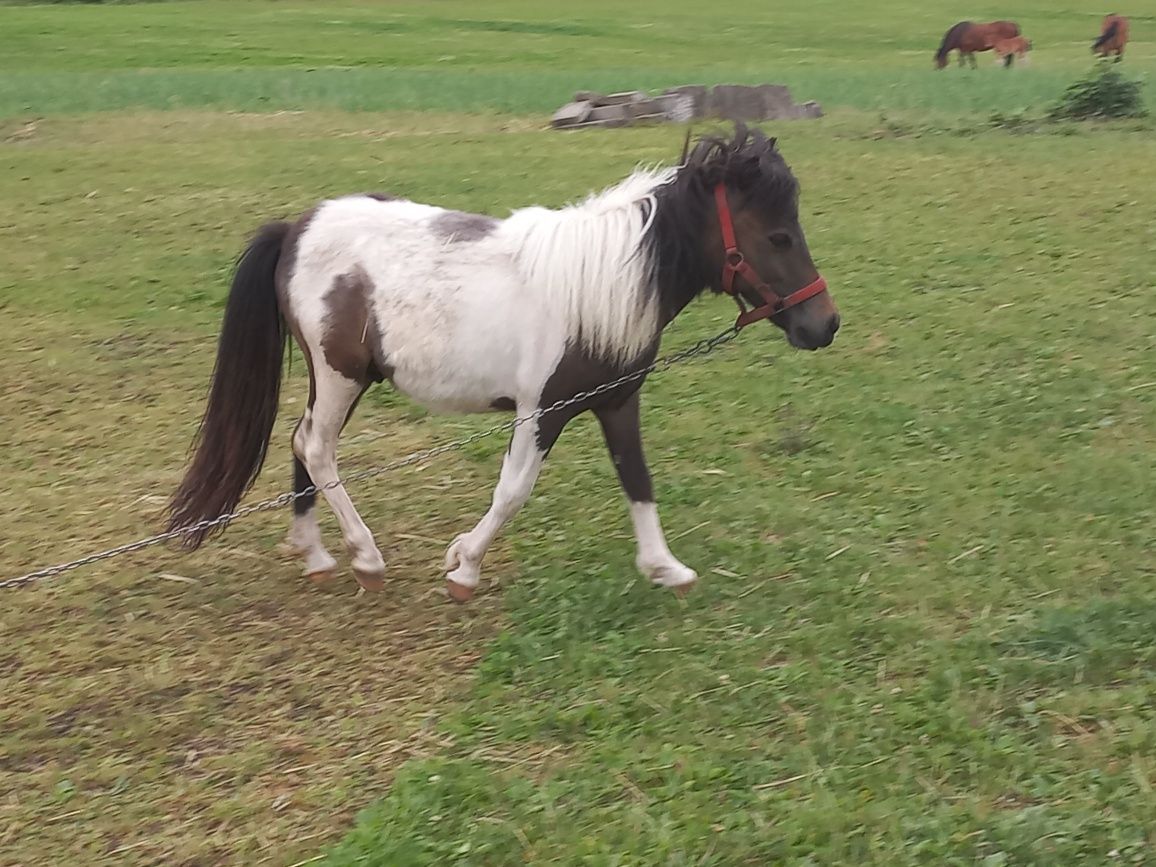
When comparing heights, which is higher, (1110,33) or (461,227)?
(461,227)

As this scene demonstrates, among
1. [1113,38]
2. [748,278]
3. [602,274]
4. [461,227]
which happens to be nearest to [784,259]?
[748,278]

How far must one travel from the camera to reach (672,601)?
4301 mm

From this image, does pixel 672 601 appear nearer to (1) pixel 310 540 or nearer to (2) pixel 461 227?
(1) pixel 310 540

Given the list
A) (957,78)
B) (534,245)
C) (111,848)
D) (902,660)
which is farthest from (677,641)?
(957,78)

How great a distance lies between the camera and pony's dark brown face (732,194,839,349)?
3.99 meters

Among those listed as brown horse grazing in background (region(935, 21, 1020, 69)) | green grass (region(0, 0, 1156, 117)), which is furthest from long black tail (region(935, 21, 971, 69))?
green grass (region(0, 0, 1156, 117))

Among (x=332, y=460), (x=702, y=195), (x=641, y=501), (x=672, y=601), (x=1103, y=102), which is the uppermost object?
(x=702, y=195)

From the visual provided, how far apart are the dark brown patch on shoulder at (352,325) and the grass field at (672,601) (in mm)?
938

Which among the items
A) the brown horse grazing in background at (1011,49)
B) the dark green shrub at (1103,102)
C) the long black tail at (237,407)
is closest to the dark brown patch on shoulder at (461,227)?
the long black tail at (237,407)

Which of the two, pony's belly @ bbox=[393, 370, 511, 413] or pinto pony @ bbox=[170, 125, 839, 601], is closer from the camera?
pinto pony @ bbox=[170, 125, 839, 601]

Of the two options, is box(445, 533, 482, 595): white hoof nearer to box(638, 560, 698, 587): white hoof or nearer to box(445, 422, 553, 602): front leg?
box(445, 422, 553, 602): front leg

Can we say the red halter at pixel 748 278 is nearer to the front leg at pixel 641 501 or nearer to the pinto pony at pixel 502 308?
the pinto pony at pixel 502 308

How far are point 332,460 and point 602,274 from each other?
130 cm

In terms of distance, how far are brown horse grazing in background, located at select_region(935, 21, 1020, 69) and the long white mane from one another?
21.8m
